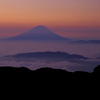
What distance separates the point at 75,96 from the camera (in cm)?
1781

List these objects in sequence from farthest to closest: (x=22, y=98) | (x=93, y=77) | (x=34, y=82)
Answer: (x=93, y=77)
(x=34, y=82)
(x=22, y=98)

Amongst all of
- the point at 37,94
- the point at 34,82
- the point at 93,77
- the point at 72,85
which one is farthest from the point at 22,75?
the point at 93,77

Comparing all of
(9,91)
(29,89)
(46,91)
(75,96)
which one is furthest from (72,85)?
(9,91)

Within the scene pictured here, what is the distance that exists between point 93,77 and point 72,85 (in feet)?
8.36

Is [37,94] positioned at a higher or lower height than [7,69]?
lower

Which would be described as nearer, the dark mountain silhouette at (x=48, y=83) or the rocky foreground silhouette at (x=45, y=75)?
the dark mountain silhouette at (x=48, y=83)

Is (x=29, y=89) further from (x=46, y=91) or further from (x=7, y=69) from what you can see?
(x=7, y=69)

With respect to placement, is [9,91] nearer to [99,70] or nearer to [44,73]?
[44,73]

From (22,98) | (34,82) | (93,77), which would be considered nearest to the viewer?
(22,98)

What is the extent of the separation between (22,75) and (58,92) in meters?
3.57

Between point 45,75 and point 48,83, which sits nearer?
point 48,83

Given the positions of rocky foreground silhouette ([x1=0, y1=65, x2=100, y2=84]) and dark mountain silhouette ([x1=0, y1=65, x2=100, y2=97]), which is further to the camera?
rocky foreground silhouette ([x1=0, y1=65, x2=100, y2=84])

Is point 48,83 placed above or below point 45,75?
below

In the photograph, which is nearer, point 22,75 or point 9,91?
point 9,91
